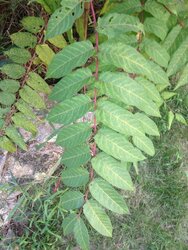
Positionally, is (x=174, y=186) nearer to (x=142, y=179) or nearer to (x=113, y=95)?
(x=142, y=179)

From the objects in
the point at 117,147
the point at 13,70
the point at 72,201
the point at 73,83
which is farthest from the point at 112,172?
the point at 13,70

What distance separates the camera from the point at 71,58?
3.80 ft

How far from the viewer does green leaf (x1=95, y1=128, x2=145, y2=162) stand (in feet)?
3.66

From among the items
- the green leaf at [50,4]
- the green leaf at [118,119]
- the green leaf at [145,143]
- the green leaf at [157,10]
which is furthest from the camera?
the green leaf at [50,4]

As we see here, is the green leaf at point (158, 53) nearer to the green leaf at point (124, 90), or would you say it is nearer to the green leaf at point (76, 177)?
the green leaf at point (124, 90)

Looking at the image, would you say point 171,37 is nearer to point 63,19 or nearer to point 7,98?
point 63,19

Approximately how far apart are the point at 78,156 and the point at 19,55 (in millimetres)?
675

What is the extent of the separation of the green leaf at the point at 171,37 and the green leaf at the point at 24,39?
0.57 meters

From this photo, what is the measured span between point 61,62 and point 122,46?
19cm

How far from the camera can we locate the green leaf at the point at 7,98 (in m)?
1.58

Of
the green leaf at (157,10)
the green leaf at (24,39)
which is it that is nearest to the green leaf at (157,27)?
the green leaf at (157,10)

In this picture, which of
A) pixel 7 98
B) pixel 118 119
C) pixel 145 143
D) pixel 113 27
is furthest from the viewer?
pixel 7 98

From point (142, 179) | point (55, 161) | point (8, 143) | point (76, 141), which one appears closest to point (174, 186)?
point (142, 179)

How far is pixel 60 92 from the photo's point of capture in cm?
116
